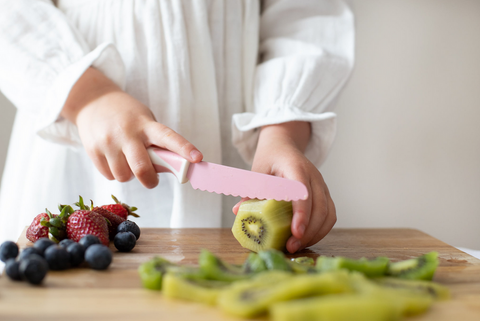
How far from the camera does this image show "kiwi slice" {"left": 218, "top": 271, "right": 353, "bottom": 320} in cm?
44

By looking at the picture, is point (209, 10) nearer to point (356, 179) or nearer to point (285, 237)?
point (285, 237)

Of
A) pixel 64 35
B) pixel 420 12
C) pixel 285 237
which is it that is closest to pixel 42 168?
pixel 64 35

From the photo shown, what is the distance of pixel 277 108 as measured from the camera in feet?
3.52

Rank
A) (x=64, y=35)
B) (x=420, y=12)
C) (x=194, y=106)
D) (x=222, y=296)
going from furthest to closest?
(x=420, y=12)
(x=194, y=106)
(x=64, y=35)
(x=222, y=296)

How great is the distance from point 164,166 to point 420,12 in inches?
67.8

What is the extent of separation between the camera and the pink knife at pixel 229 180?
75 cm

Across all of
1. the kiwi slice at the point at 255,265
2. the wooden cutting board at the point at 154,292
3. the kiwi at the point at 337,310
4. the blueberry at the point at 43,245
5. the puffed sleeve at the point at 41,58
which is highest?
the puffed sleeve at the point at 41,58

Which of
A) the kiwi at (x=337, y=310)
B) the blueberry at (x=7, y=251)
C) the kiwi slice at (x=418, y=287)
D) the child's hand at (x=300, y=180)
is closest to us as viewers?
the kiwi at (x=337, y=310)

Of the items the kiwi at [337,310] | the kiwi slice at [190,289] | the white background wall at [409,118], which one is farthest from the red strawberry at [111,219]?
the white background wall at [409,118]

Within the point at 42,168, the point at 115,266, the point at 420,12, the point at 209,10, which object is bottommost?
the point at 115,266

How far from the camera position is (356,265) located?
57 cm

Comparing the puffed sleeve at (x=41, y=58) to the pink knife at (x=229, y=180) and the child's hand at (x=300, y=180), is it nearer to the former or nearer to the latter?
the pink knife at (x=229, y=180)

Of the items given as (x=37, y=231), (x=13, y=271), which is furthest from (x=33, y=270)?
(x=37, y=231)

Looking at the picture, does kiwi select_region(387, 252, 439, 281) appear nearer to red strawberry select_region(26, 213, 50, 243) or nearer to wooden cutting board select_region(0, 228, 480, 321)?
wooden cutting board select_region(0, 228, 480, 321)
